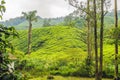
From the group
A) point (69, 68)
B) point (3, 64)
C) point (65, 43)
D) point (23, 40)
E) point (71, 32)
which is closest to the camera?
point (3, 64)

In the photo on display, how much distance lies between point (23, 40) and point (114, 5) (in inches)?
3169

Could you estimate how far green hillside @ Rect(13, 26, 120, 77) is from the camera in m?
43.3

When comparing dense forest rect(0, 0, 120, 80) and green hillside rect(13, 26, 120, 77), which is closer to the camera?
dense forest rect(0, 0, 120, 80)

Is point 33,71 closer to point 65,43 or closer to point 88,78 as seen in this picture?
point 88,78

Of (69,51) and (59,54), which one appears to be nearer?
(69,51)

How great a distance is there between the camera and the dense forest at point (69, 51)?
4281 mm

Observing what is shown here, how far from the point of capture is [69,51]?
6619 centimetres

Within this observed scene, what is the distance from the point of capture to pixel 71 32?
9969 centimetres

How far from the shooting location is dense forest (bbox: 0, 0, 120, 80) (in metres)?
4.28

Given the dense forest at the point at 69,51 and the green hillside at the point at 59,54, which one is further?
the green hillside at the point at 59,54

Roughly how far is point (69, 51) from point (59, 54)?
8.04 m

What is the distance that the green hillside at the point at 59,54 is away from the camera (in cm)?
4331

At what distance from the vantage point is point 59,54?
73812 mm

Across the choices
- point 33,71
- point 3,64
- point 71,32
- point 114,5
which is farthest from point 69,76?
point 71,32
